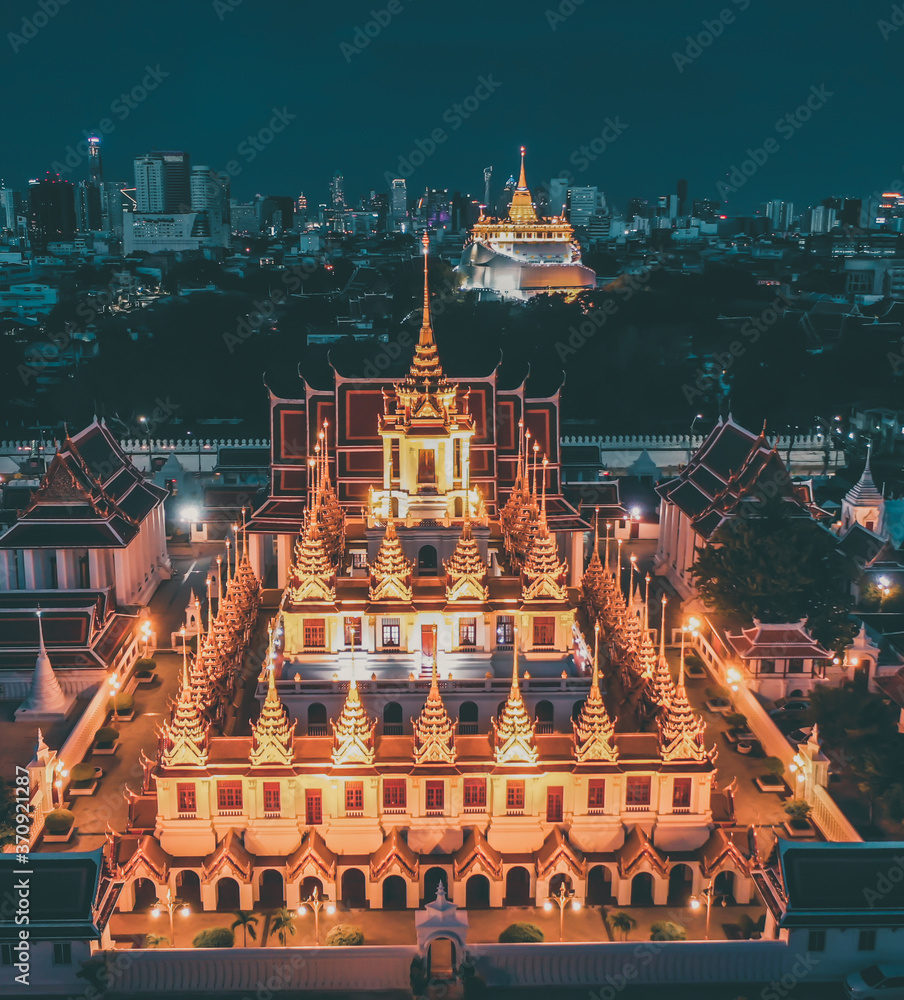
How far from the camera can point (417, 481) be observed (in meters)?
35.2

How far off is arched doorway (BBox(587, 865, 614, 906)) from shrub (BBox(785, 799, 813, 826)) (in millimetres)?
5411

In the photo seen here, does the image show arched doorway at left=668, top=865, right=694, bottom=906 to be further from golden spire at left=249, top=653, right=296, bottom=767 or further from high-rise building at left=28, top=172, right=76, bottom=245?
high-rise building at left=28, top=172, right=76, bottom=245

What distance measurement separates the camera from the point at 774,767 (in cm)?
3088

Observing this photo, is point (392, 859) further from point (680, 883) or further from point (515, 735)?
point (680, 883)

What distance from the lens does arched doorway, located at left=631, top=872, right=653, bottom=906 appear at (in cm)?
2602

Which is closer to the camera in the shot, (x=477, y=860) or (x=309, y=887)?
(x=477, y=860)

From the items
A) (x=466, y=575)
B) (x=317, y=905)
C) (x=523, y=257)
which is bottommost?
(x=317, y=905)

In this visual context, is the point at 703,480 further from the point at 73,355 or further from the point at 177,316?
the point at 73,355

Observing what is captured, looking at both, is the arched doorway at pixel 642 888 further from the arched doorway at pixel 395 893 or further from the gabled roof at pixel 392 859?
the arched doorway at pixel 395 893

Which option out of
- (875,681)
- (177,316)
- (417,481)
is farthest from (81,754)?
(177,316)

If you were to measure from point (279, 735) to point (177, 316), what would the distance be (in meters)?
65.3

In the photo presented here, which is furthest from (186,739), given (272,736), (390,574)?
(390,574)

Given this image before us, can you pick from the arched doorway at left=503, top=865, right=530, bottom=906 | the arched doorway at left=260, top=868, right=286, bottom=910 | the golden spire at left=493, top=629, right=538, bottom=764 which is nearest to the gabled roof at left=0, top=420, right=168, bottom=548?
the arched doorway at left=260, top=868, right=286, bottom=910

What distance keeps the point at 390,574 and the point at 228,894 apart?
8964mm
